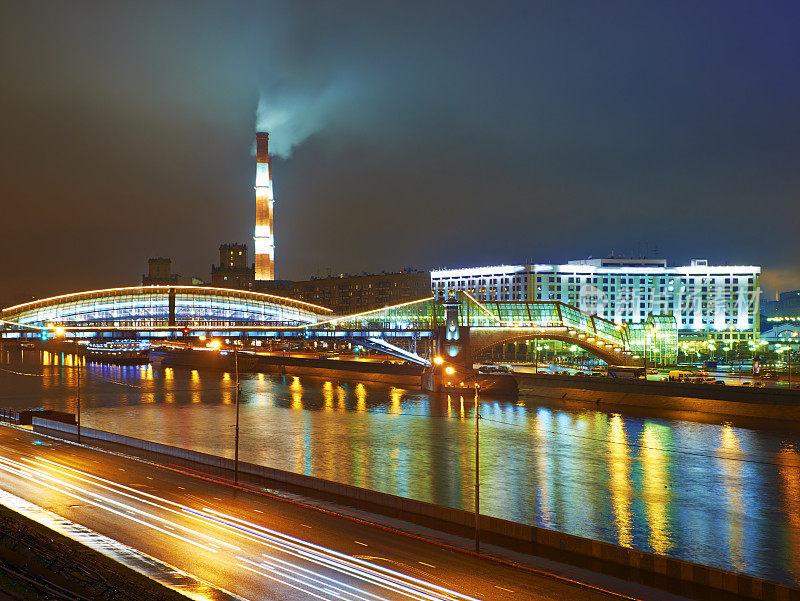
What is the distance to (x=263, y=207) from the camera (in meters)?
127

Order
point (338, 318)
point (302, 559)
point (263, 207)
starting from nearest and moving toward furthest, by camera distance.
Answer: point (302, 559), point (338, 318), point (263, 207)

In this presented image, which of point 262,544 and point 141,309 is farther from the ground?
point 141,309

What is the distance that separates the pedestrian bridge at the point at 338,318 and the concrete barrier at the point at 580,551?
44.1m

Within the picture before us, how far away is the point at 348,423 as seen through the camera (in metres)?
46.7

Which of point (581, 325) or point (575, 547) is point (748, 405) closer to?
point (581, 325)

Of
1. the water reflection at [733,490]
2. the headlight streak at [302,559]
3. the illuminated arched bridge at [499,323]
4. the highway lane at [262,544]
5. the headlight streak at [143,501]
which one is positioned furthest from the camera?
the illuminated arched bridge at [499,323]

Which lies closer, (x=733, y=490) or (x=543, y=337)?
(x=733, y=490)

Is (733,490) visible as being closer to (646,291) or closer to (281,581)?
(281,581)

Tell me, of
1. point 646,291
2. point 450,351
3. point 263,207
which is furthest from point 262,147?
point 450,351

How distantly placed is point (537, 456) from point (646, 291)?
102168 mm

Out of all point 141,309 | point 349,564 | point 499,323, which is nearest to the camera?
point 349,564

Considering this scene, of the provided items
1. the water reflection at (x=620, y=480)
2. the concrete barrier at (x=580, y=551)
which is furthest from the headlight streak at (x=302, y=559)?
the water reflection at (x=620, y=480)

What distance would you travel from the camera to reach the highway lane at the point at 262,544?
48.9 feet

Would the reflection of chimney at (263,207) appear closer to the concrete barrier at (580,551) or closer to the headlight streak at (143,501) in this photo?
the headlight streak at (143,501)
